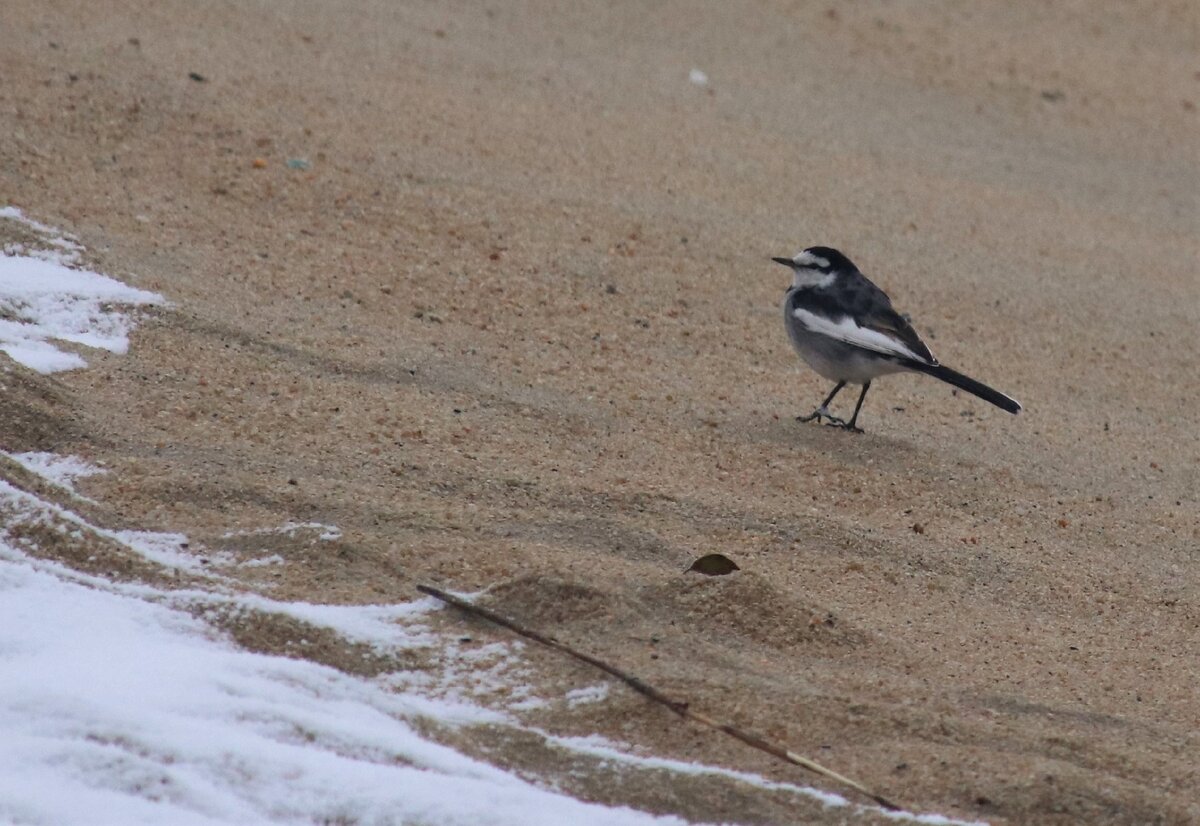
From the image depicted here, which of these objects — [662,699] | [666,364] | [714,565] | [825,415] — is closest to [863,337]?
[825,415]

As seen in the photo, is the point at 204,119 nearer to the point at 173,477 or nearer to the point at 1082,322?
the point at 173,477

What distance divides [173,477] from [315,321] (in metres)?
1.50

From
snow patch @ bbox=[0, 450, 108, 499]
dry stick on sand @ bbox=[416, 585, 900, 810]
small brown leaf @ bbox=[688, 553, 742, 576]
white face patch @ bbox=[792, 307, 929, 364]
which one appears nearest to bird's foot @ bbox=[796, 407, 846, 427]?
white face patch @ bbox=[792, 307, 929, 364]

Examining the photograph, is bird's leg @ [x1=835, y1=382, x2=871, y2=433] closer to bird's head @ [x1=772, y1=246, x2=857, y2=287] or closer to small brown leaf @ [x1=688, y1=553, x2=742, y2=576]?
bird's head @ [x1=772, y1=246, x2=857, y2=287]

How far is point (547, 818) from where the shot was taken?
326cm

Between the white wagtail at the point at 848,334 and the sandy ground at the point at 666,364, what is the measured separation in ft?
0.73

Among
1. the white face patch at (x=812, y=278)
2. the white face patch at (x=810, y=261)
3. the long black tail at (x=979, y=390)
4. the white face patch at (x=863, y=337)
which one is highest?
the white face patch at (x=810, y=261)

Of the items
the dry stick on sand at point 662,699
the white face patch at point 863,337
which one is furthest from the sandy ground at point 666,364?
the white face patch at point 863,337

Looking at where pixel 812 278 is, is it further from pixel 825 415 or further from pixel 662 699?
pixel 662 699

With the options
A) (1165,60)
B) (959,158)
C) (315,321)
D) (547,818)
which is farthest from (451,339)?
(1165,60)

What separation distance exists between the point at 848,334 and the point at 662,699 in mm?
2588

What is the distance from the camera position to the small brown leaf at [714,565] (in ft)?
14.1

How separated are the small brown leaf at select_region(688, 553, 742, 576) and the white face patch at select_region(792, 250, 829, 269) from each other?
223 cm

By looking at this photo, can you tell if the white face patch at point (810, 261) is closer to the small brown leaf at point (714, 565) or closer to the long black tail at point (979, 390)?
the long black tail at point (979, 390)
